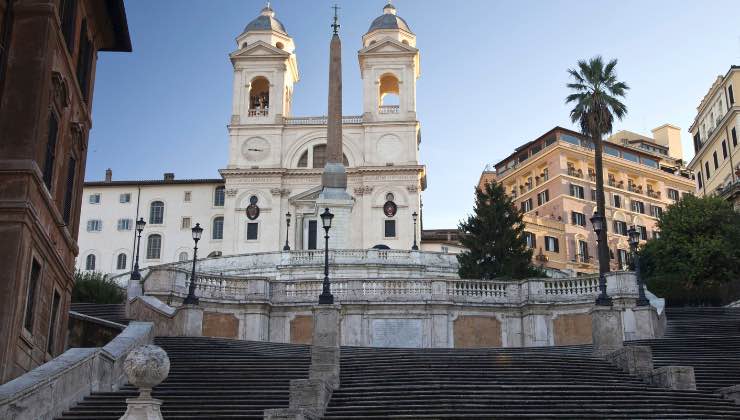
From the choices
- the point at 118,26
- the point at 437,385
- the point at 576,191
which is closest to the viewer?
the point at 437,385

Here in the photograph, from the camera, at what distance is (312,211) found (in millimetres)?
76875

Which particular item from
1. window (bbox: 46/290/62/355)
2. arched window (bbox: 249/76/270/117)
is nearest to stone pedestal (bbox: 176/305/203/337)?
window (bbox: 46/290/62/355)

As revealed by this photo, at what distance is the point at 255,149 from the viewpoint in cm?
7962

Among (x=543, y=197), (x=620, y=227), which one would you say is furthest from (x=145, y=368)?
(x=620, y=227)

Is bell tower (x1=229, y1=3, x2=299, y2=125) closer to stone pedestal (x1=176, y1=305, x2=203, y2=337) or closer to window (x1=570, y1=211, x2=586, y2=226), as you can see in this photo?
window (x1=570, y1=211, x2=586, y2=226)

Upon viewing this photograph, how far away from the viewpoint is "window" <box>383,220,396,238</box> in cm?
7581

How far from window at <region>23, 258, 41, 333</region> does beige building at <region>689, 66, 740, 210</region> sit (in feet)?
165

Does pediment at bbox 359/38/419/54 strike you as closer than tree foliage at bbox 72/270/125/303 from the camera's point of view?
No

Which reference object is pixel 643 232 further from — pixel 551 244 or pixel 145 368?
pixel 145 368

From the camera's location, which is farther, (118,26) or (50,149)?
(118,26)

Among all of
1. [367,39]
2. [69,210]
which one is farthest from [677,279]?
[367,39]

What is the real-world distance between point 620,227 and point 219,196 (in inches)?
1602

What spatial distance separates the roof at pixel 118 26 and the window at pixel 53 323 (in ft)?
28.9

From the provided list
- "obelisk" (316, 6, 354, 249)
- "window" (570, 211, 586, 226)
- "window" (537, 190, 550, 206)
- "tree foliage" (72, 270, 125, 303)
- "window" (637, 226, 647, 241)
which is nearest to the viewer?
"tree foliage" (72, 270, 125, 303)
